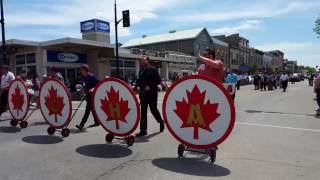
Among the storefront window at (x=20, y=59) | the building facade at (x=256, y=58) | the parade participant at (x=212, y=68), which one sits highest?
the building facade at (x=256, y=58)

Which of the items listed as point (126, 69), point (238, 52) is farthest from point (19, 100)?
point (238, 52)

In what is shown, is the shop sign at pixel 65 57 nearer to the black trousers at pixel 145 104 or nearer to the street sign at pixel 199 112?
the black trousers at pixel 145 104

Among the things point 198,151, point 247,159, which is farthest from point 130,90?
point 247,159

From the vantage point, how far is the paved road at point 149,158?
624 centimetres

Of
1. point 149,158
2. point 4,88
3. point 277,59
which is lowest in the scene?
point 149,158

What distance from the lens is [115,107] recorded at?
819 centimetres

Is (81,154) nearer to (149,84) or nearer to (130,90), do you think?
(130,90)

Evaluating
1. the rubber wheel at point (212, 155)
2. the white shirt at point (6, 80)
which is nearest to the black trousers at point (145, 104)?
the rubber wheel at point (212, 155)

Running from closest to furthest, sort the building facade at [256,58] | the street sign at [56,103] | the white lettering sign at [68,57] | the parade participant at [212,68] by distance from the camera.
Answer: the parade participant at [212,68] → the street sign at [56,103] → the white lettering sign at [68,57] → the building facade at [256,58]

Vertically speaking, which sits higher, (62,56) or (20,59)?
(62,56)

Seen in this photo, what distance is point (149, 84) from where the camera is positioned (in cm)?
954

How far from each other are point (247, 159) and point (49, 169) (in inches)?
123

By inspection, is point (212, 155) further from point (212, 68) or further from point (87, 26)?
point (87, 26)

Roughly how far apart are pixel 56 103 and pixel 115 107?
174cm
